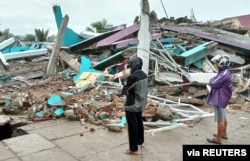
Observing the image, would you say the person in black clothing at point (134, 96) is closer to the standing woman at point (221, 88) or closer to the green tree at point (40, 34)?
the standing woman at point (221, 88)

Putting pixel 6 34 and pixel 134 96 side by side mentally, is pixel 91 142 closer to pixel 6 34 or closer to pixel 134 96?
pixel 134 96

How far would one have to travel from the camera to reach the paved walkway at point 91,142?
14.9 feet

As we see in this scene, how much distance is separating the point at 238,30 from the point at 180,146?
13025 mm

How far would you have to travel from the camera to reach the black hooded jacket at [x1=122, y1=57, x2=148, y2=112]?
14.6ft

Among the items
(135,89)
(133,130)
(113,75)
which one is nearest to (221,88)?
(135,89)

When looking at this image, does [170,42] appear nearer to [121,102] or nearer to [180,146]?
[121,102]

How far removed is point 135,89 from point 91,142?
1364 millimetres

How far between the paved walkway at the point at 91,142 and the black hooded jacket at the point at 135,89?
0.81 meters

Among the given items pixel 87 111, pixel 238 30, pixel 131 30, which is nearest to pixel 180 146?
pixel 87 111

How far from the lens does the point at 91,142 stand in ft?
16.7

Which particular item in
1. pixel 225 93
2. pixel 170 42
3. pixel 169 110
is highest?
pixel 170 42

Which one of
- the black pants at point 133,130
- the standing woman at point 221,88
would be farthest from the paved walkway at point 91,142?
the standing woman at point 221,88

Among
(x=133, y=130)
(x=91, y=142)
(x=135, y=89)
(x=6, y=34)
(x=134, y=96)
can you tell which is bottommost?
(x=91, y=142)

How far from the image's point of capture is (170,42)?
1188cm
